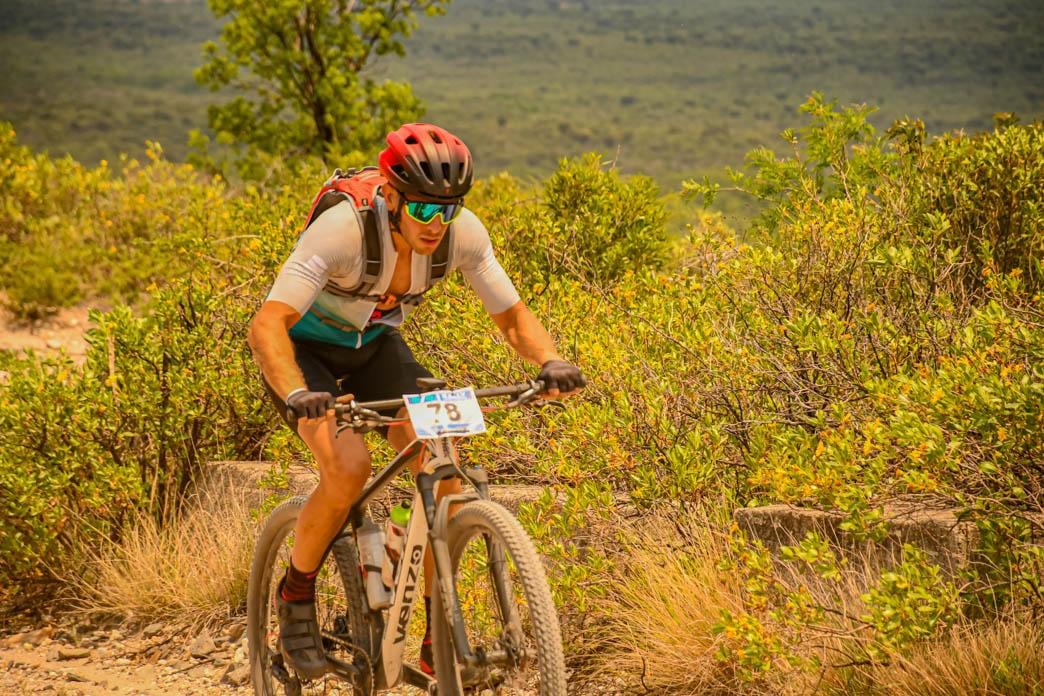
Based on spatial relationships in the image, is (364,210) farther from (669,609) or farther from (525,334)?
(669,609)

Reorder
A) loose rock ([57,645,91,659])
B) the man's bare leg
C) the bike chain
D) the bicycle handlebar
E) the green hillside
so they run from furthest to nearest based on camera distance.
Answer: the green hillside < loose rock ([57,645,91,659]) < the bike chain < the man's bare leg < the bicycle handlebar

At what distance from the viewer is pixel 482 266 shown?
181 inches

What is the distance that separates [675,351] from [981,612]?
2238 millimetres

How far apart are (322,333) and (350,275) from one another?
34cm

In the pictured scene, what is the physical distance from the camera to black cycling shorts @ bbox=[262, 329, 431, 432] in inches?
185

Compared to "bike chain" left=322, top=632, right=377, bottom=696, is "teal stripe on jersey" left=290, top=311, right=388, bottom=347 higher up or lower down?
higher up

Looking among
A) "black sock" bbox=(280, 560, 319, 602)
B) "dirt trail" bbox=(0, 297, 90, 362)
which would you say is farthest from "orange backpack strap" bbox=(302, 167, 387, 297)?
"dirt trail" bbox=(0, 297, 90, 362)

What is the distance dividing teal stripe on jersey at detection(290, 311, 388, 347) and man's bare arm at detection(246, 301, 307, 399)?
361mm

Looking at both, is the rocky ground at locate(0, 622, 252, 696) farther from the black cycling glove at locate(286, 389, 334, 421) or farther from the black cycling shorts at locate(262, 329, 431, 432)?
the black cycling glove at locate(286, 389, 334, 421)

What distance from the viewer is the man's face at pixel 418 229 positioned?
171 inches

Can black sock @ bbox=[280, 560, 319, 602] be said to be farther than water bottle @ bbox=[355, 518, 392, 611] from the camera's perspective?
Yes

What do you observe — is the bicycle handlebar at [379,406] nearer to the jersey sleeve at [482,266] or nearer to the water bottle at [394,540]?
the water bottle at [394,540]

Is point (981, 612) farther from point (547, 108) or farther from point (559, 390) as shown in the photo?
point (547, 108)

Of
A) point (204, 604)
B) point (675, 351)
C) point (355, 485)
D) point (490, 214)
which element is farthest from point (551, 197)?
point (355, 485)
